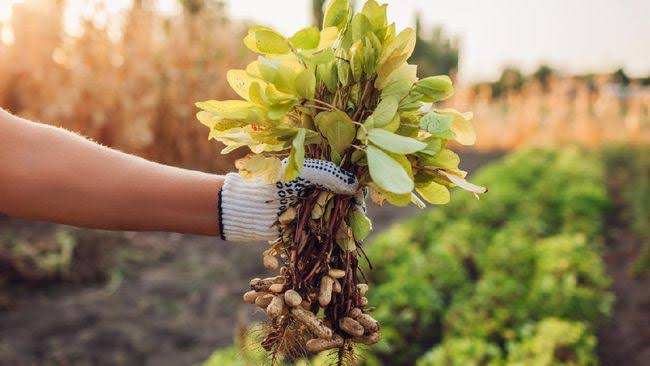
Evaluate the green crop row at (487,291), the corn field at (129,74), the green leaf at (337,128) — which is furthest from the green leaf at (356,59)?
the corn field at (129,74)

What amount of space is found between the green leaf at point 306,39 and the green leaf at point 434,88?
0.22 metres

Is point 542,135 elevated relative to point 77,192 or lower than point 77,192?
lower

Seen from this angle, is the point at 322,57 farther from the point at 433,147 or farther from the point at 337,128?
the point at 433,147

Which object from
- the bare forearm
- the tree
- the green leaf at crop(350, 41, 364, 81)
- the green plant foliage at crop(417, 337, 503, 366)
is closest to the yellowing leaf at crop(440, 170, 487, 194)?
the green leaf at crop(350, 41, 364, 81)

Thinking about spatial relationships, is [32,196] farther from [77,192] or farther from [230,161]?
[230,161]

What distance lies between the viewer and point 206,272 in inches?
161

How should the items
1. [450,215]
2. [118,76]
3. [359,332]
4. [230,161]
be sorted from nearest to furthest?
[359,332] < [450,215] < [118,76] < [230,161]

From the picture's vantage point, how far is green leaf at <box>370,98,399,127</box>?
1077 millimetres

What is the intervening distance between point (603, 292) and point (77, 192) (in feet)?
11.1

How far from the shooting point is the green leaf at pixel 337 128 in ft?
3.56

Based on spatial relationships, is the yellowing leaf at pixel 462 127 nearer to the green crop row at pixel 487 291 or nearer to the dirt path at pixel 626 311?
the green crop row at pixel 487 291

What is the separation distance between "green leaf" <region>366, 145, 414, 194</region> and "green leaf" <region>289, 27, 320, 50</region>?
21 centimetres

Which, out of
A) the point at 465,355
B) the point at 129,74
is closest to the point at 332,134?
the point at 465,355

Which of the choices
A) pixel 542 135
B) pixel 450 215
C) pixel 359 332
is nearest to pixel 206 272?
pixel 450 215
